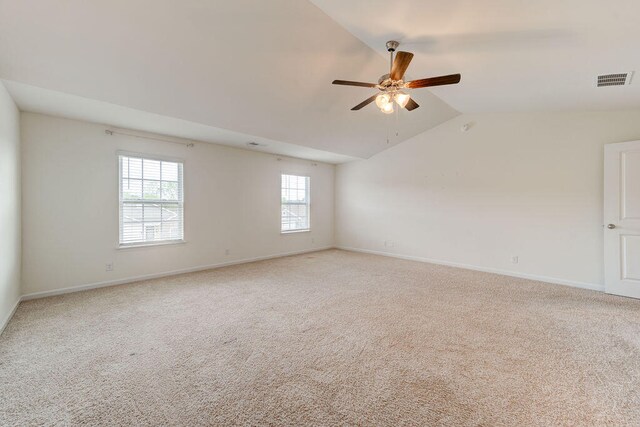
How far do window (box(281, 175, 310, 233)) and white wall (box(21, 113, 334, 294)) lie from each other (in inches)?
28.1

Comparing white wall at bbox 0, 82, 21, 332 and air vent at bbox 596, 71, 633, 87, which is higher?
air vent at bbox 596, 71, 633, 87

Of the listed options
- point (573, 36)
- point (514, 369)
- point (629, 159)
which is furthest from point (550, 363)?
point (629, 159)

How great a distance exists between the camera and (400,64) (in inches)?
99.0

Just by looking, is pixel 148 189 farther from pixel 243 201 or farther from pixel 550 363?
pixel 550 363

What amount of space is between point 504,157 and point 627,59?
240 centimetres

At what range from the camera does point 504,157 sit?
492cm

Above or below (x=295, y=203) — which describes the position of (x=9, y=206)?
below

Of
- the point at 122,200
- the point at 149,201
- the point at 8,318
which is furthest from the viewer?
the point at 149,201

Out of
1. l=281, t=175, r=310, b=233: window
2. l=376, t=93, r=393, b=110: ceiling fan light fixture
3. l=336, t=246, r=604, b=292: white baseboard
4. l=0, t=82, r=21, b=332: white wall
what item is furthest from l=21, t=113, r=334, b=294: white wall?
l=376, t=93, r=393, b=110: ceiling fan light fixture

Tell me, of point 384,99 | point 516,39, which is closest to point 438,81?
point 384,99

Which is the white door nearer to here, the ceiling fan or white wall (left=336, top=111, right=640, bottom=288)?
white wall (left=336, top=111, right=640, bottom=288)

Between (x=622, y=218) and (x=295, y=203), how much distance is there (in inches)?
225

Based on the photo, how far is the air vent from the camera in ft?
9.59

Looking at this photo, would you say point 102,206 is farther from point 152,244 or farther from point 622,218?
point 622,218
